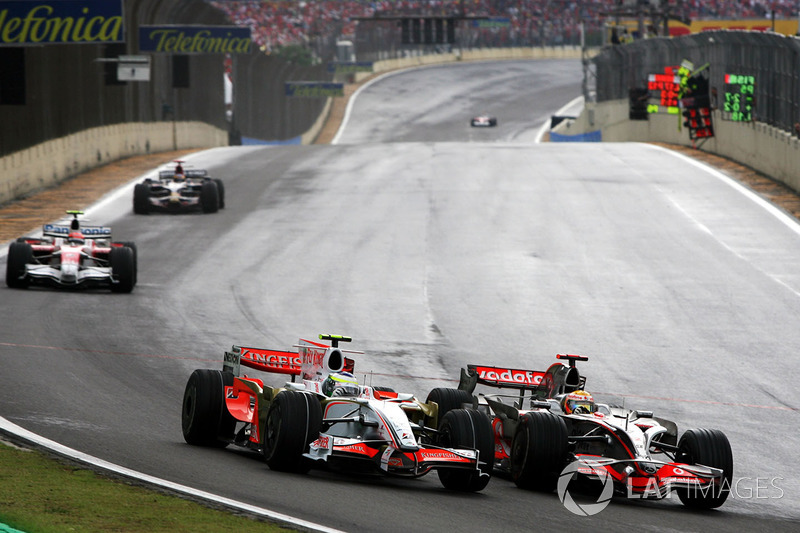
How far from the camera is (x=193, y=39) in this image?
146 feet

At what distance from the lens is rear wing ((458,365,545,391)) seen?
11.8 metres

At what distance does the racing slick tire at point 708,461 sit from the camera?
1005 centimetres

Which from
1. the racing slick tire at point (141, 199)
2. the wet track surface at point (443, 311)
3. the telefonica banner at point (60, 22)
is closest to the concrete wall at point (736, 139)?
the wet track surface at point (443, 311)

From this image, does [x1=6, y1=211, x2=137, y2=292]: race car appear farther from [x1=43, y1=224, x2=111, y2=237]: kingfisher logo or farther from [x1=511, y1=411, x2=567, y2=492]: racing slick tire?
[x1=511, y1=411, x2=567, y2=492]: racing slick tire

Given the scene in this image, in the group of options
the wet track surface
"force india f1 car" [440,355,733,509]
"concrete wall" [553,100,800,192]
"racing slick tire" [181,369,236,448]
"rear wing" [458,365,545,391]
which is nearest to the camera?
"force india f1 car" [440,355,733,509]

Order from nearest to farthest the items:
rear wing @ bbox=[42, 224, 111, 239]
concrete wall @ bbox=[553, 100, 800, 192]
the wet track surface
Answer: the wet track surface, rear wing @ bbox=[42, 224, 111, 239], concrete wall @ bbox=[553, 100, 800, 192]

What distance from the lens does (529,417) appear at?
10.2 meters

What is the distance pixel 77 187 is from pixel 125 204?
3.76 meters

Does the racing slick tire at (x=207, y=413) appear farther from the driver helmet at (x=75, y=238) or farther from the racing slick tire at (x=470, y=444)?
the driver helmet at (x=75, y=238)

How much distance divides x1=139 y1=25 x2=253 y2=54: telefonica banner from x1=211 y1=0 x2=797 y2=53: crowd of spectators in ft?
114

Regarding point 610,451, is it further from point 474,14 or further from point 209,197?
point 474,14

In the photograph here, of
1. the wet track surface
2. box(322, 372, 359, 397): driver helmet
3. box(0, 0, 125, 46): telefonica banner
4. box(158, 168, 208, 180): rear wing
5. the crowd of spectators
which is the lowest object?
the wet track surface

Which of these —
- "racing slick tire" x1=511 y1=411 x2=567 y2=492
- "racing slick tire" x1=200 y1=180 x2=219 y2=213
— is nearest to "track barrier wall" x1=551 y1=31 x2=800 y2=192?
"racing slick tire" x1=200 y1=180 x2=219 y2=213

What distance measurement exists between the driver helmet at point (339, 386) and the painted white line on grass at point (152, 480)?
194cm
